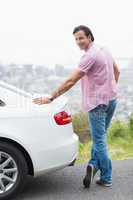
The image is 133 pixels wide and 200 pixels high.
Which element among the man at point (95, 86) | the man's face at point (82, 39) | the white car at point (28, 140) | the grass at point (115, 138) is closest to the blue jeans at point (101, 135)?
the man at point (95, 86)

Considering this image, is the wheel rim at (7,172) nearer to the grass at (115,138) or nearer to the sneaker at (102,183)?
the sneaker at (102,183)

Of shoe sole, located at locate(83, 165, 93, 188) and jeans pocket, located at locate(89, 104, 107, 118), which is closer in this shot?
jeans pocket, located at locate(89, 104, 107, 118)

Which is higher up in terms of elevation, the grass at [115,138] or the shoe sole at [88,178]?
the grass at [115,138]

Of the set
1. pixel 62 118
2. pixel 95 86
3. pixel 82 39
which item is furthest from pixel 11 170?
pixel 82 39

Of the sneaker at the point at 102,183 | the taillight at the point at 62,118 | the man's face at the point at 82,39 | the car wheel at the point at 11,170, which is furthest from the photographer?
the sneaker at the point at 102,183

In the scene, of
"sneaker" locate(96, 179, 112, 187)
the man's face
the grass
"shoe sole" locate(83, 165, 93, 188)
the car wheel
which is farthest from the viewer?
the grass

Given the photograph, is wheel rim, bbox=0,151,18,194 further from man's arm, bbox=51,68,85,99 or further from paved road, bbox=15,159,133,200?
man's arm, bbox=51,68,85,99

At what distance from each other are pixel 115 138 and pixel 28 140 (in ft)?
12.8

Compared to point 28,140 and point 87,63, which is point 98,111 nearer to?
point 87,63

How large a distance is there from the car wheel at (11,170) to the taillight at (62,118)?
0.51 metres

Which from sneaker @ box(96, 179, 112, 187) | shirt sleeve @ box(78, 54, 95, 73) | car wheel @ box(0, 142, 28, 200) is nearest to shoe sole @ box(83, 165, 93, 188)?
sneaker @ box(96, 179, 112, 187)

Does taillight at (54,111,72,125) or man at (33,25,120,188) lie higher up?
man at (33,25,120,188)

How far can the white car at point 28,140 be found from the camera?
5613 millimetres

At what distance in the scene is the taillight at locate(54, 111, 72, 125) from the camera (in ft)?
19.1
